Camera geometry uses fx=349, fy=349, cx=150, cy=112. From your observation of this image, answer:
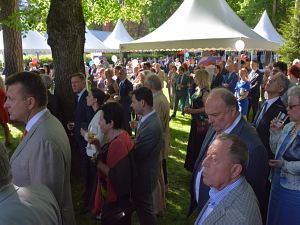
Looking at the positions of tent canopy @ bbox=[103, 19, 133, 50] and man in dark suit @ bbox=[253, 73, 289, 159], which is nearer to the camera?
man in dark suit @ bbox=[253, 73, 289, 159]

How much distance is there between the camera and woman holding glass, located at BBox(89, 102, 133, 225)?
124 inches

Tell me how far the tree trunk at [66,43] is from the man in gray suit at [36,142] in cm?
328

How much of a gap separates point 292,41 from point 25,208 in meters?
17.1

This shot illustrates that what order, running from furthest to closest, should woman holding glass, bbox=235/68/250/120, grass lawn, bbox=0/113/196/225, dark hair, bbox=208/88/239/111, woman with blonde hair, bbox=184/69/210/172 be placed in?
woman holding glass, bbox=235/68/250/120
woman with blonde hair, bbox=184/69/210/172
grass lawn, bbox=0/113/196/225
dark hair, bbox=208/88/239/111

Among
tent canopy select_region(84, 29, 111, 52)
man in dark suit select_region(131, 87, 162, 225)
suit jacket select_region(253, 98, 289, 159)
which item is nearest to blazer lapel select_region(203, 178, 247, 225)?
man in dark suit select_region(131, 87, 162, 225)

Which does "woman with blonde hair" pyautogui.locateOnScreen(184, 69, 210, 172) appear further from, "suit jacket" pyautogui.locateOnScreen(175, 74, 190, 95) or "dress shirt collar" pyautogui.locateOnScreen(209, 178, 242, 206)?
"suit jacket" pyautogui.locateOnScreen(175, 74, 190, 95)

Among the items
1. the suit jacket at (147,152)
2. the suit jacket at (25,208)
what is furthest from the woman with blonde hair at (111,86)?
the suit jacket at (25,208)

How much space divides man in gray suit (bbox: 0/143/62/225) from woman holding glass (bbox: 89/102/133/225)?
4.21ft

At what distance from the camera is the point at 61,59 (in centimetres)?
586

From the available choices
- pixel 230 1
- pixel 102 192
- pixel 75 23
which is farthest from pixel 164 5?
pixel 102 192

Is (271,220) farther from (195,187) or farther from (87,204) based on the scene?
(87,204)

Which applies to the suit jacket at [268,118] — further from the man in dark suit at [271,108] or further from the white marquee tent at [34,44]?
the white marquee tent at [34,44]

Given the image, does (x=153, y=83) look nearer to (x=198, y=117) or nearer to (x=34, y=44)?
(x=198, y=117)

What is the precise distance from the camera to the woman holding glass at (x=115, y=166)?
10.3ft
